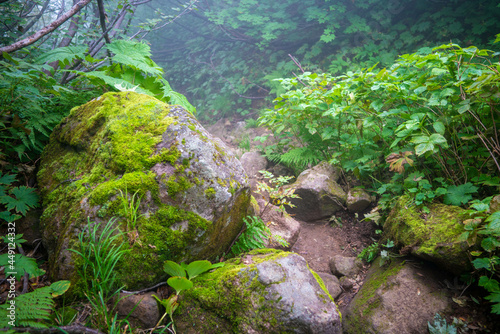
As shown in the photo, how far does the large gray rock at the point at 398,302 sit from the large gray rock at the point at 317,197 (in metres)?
1.15

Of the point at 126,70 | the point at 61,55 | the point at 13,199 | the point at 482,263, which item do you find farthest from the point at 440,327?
the point at 61,55

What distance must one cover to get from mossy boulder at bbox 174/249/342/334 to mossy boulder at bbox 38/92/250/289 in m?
A: 0.31

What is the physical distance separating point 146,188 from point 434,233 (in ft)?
8.06

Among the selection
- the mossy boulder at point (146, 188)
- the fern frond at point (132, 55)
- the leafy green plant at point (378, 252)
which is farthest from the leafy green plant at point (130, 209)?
the leafy green plant at point (378, 252)

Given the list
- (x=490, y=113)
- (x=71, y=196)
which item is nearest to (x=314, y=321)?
(x=71, y=196)

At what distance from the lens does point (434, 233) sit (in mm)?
2104

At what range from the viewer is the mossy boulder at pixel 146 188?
1.84m

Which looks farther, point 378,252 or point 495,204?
point 378,252

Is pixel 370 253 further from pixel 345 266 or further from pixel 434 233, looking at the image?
pixel 434 233

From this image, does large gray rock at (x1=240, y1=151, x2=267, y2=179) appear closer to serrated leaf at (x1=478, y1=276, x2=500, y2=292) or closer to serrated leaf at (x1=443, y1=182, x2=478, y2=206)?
serrated leaf at (x1=443, y1=182, x2=478, y2=206)

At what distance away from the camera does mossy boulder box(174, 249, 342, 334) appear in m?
1.71

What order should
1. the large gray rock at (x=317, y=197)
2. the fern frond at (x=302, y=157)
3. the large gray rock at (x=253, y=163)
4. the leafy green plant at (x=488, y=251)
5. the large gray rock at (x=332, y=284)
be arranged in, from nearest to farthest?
the leafy green plant at (x=488, y=251) → the large gray rock at (x=332, y=284) → the large gray rock at (x=317, y=197) → the fern frond at (x=302, y=157) → the large gray rock at (x=253, y=163)

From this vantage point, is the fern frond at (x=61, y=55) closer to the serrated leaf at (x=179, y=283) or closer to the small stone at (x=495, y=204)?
the serrated leaf at (x=179, y=283)

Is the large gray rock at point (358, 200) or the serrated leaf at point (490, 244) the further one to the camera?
the large gray rock at point (358, 200)
